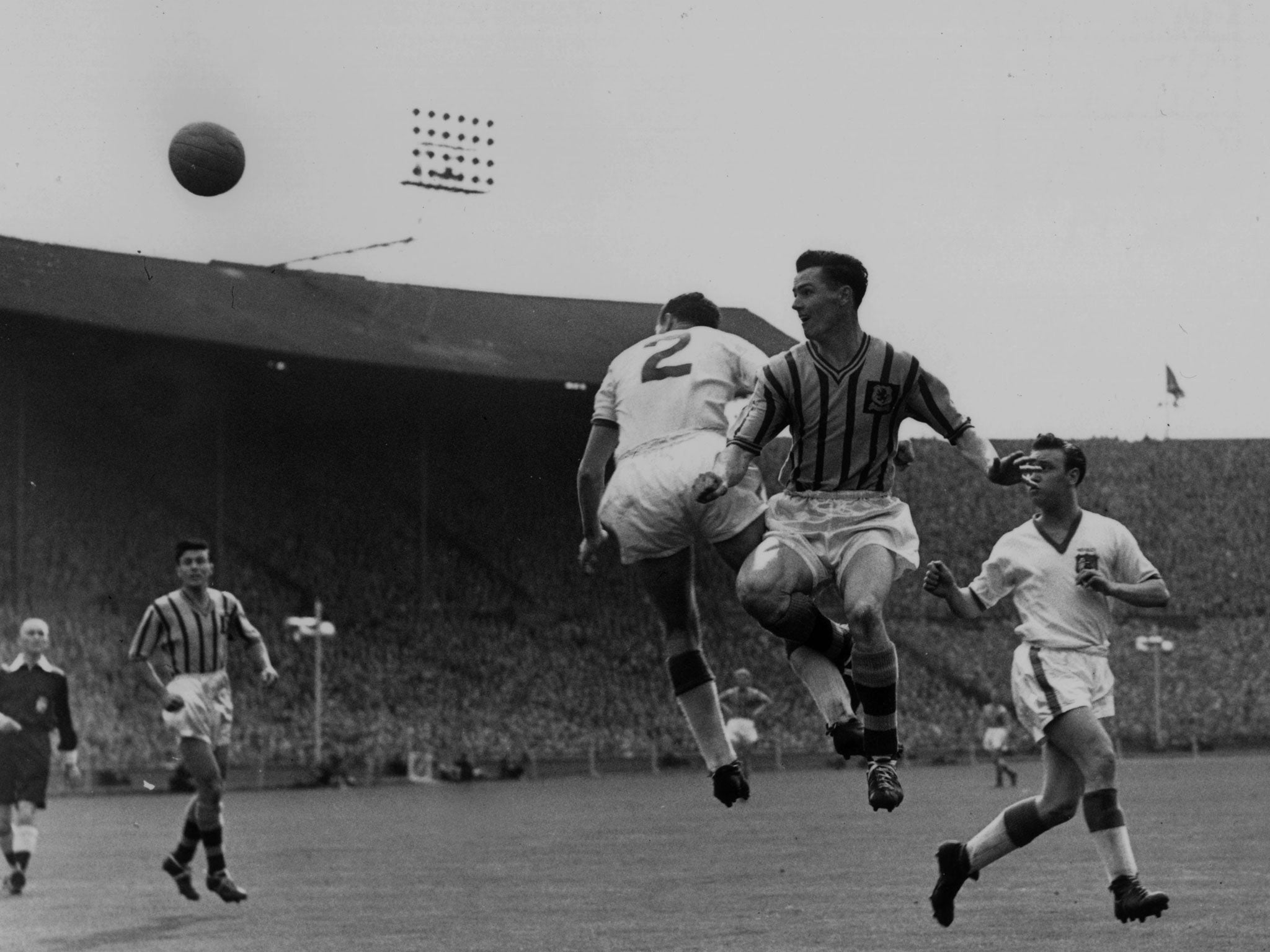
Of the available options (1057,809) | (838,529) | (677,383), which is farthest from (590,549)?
(1057,809)

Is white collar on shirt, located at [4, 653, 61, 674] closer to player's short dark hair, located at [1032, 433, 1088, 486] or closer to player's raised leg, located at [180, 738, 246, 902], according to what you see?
player's raised leg, located at [180, 738, 246, 902]

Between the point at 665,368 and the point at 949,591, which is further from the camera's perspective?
the point at 949,591

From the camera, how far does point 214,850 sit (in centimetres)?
1411

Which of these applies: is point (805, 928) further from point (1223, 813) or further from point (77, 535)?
point (77, 535)

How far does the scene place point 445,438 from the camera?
5047 centimetres

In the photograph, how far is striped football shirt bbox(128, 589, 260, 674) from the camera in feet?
46.1

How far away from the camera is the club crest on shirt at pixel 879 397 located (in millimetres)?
7016

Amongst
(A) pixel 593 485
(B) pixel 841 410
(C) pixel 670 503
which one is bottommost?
(C) pixel 670 503

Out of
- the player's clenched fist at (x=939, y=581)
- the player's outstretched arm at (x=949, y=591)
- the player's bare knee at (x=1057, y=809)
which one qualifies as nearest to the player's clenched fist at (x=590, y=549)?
the player's outstretched arm at (x=949, y=591)

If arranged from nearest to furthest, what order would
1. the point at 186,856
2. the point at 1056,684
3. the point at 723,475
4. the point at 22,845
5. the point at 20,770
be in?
the point at 723,475, the point at 1056,684, the point at 186,856, the point at 22,845, the point at 20,770

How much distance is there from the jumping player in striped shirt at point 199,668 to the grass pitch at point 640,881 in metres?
0.68

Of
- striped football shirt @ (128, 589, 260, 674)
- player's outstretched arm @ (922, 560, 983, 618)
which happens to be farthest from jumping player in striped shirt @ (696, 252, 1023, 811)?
striped football shirt @ (128, 589, 260, 674)

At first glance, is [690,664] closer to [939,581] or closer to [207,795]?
[939,581]

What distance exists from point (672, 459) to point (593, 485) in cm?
38
